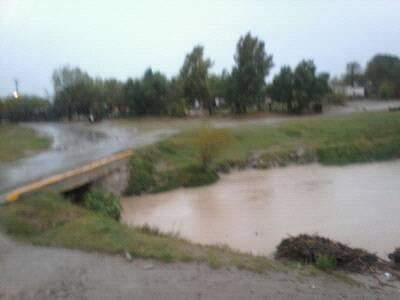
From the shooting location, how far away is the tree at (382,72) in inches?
2977

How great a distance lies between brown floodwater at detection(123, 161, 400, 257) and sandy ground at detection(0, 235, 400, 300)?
4341 millimetres

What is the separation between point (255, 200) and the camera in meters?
19.3

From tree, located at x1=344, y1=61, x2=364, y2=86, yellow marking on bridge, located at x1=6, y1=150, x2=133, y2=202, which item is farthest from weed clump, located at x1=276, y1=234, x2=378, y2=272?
tree, located at x1=344, y1=61, x2=364, y2=86

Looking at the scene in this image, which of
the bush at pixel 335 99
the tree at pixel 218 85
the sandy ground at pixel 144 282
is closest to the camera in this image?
the sandy ground at pixel 144 282

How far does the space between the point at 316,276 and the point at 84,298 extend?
3890 mm

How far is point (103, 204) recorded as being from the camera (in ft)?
47.9

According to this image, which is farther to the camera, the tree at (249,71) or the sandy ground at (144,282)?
the tree at (249,71)

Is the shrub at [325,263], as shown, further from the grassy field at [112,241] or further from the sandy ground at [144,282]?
the sandy ground at [144,282]

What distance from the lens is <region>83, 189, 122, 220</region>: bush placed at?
14.2 metres

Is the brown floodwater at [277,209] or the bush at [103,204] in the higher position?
the bush at [103,204]

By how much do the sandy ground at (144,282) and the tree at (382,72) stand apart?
232 feet

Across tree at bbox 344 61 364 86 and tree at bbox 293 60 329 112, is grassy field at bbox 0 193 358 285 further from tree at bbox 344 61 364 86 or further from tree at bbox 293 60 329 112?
tree at bbox 344 61 364 86

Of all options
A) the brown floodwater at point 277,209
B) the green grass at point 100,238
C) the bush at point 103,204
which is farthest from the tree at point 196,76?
the green grass at point 100,238

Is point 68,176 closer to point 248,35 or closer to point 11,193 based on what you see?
point 11,193
